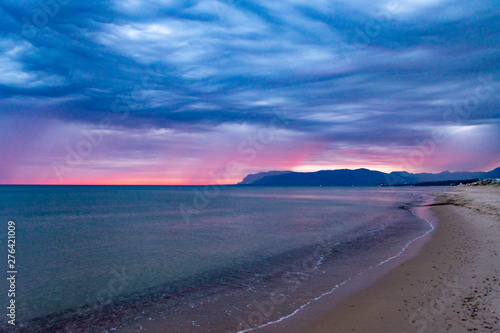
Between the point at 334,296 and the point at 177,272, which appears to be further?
the point at 177,272

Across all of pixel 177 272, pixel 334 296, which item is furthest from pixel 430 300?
pixel 177 272

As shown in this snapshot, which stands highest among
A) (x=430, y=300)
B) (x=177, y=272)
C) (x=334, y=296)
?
(x=430, y=300)

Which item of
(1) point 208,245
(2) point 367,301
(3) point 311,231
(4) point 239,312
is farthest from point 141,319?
(3) point 311,231

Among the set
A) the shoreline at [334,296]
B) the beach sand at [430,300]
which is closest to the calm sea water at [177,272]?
the shoreline at [334,296]

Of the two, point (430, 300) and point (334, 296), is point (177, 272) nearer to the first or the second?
point (334, 296)

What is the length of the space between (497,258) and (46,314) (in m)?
19.8

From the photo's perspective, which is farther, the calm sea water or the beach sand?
the calm sea water

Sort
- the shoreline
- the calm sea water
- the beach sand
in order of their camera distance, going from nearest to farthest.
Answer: the beach sand
the shoreline
the calm sea water

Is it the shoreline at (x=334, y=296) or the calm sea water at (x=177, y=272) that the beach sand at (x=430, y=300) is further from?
the calm sea water at (x=177, y=272)

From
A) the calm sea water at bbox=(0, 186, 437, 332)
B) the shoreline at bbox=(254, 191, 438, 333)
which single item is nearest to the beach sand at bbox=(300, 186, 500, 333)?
the shoreline at bbox=(254, 191, 438, 333)

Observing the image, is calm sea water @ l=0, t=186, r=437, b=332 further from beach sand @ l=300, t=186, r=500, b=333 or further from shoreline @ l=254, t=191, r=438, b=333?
beach sand @ l=300, t=186, r=500, b=333

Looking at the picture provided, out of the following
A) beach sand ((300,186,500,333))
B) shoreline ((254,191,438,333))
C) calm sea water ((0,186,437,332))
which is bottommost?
calm sea water ((0,186,437,332))

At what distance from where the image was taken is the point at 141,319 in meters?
10.2

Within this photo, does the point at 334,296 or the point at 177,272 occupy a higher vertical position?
the point at 334,296
